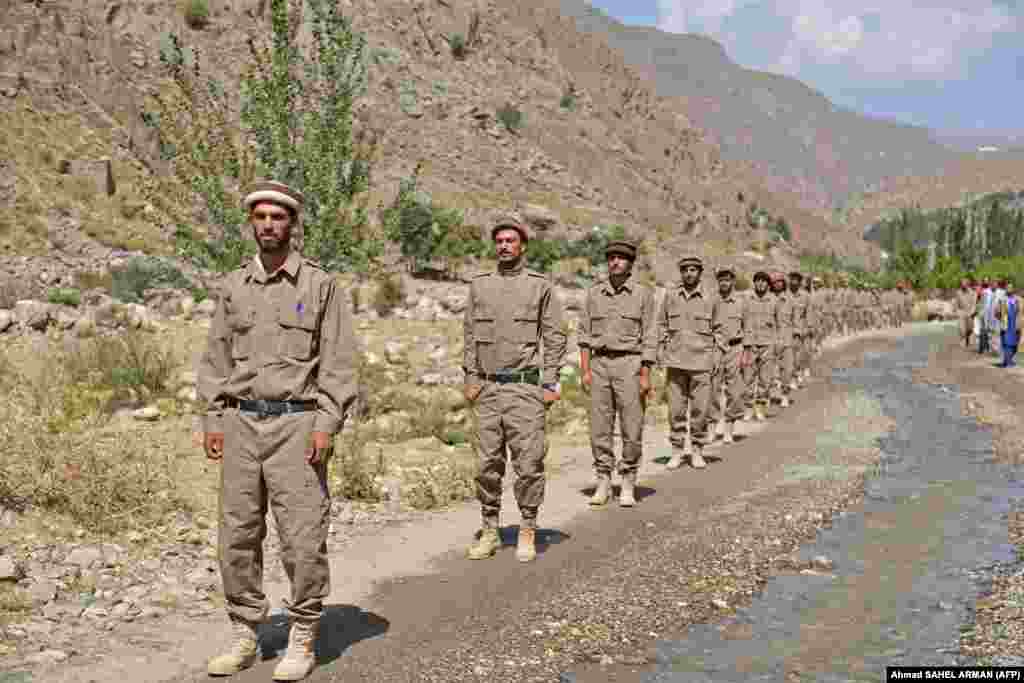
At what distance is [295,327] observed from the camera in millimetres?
4684

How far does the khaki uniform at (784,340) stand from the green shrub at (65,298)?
1422 centimetres

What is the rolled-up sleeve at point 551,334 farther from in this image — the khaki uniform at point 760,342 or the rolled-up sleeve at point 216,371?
the khaki uniform at point 760,342

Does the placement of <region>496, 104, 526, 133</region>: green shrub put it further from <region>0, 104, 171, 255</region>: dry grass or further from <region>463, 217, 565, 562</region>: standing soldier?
<region>463, 217, 565, 562</region>: standing soldier

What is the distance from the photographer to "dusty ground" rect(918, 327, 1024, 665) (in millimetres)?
5176

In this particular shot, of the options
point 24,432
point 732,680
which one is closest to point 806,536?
point 732,680

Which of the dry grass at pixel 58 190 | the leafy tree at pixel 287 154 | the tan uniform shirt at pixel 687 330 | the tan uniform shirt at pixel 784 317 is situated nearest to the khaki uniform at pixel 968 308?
the tan uniform shirt at pixel 784 317

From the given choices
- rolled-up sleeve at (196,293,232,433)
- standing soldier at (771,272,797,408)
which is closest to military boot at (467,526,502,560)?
rolled-up sleeve at (196,293,232,433)

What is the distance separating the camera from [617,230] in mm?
46219

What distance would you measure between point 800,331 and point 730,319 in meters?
6.75

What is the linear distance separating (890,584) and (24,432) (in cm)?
705

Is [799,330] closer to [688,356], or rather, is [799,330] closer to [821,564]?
[688,356]

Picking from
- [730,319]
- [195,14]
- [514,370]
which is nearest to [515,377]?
[514,370]

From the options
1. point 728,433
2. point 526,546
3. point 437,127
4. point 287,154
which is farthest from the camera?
point 437,127

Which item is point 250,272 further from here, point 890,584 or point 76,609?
point 890,584
